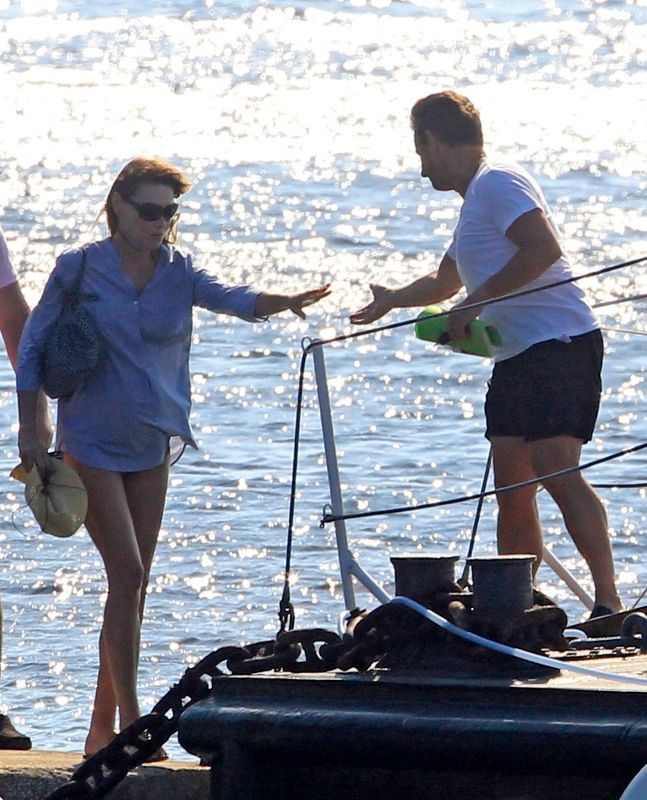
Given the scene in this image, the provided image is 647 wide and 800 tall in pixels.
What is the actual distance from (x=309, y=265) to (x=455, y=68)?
1051 centimetres

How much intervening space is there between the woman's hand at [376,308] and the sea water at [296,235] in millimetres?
819

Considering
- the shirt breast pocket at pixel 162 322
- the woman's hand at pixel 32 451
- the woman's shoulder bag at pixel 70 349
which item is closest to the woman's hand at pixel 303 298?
the shirt breast pocket at pixel 162 322

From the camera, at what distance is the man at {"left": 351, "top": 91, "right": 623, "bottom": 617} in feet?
17.8

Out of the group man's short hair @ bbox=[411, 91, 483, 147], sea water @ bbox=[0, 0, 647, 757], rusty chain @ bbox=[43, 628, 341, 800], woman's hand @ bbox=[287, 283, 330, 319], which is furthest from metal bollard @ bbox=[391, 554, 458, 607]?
sea water @ bbox=[0, 0, 647, 757]

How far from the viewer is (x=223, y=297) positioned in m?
5.36

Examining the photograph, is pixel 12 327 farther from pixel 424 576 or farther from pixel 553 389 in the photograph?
pixel 424 576

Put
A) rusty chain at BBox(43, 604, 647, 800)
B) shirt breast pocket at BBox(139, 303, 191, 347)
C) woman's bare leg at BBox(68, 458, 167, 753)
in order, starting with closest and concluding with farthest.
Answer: rusty chain at BBox(43, 604, 647, 800) → woman's bare leg at BBox(68, 458, 167, 753) → shirt breast pocket at BBox(139, 303, 191, 347)

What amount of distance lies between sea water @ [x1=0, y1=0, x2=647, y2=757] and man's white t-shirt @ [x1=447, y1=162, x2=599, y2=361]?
0.49 meters

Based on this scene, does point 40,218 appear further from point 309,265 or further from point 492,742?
point 492,742

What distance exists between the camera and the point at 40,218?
18.0 m

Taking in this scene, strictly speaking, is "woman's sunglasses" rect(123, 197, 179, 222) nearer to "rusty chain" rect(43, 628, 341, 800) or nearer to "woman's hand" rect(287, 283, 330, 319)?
"woman's hand" rect(287, 283, 330, 319)

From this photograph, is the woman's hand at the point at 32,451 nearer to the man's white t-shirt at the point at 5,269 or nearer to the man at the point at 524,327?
the man's white t-shirt at the point at 5,269

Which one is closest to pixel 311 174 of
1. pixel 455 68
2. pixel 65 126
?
pixel 65 126

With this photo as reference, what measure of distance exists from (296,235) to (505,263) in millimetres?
11549
